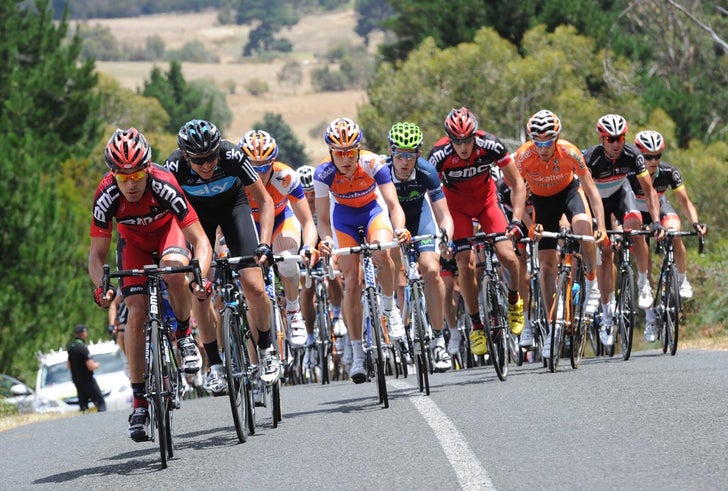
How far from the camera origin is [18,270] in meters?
39.0

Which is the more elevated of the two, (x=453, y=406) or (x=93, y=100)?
(x=93, y=100)

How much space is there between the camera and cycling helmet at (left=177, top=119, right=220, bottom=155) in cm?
1059

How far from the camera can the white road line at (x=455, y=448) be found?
7970 mm

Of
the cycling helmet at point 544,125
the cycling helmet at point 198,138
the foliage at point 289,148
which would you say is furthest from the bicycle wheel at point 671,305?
the foliage at point 289,148

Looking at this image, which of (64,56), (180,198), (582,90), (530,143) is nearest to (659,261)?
(530,143)

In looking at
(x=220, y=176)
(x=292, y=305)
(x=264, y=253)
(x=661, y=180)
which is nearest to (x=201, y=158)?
(x=220, y=176)

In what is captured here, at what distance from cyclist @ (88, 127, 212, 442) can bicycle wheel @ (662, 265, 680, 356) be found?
22.7ft

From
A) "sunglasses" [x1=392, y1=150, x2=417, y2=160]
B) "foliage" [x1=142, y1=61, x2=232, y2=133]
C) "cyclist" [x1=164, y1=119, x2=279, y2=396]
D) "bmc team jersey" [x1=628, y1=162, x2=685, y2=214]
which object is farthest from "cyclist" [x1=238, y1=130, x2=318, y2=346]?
→ "foliage" [x1=142, y1=61, x2=232, y2=133]

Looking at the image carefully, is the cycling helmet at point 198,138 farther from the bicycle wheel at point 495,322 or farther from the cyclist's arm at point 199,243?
the bicycle wheel at point 495,322

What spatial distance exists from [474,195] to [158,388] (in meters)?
6.45

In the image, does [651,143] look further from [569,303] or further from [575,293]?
[569,303]

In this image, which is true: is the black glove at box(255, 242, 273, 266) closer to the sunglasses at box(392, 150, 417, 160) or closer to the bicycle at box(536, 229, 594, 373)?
the sunglasses at box(392, 150, 417, 160)

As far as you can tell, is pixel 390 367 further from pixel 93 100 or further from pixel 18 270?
pixel 93 100

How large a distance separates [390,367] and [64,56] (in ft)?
153
